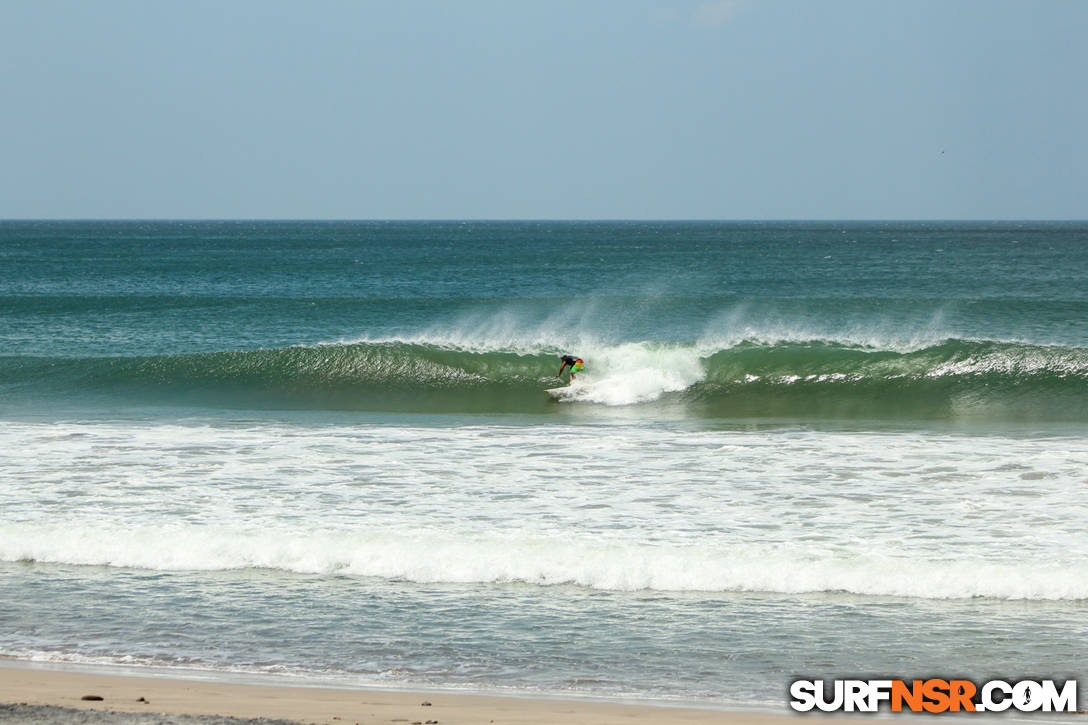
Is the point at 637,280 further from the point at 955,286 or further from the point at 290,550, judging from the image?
the point at 290,550

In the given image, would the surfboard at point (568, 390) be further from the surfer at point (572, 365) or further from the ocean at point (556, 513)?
the surfer at point (572, 365)

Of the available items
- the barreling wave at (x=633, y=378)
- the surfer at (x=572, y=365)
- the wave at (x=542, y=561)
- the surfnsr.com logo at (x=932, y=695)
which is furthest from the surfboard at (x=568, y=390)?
the surfnsr.com logo at (x=932, y=695)

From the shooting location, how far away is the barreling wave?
19375mm

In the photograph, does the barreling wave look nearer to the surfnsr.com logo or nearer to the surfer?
the surfer

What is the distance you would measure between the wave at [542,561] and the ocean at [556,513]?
26mm

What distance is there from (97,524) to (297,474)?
2.66 meters

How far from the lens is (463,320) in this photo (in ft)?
117

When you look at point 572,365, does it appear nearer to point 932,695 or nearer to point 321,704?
point 932,695

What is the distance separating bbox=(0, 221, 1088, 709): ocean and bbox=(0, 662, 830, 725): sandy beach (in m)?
0.25

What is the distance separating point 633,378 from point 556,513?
9.86 meters

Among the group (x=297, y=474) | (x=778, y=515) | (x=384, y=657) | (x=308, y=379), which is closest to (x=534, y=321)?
(x=308, y=379)

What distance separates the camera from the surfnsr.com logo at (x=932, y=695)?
6.13m

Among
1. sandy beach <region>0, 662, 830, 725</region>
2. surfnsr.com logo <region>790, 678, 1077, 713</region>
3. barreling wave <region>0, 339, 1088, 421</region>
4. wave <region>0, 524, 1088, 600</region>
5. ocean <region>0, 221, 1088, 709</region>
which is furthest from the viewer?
barreling wave <region>0, 339, 1088, 421</region>

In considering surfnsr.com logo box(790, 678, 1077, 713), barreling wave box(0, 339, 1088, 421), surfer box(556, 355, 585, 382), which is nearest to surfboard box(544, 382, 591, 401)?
barreling wave box(0, 339, 1088, 421)
